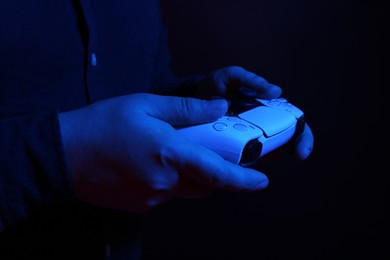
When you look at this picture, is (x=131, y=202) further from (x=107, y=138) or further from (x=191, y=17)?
(x=191, y=17)

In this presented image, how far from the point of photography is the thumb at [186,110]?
382mm

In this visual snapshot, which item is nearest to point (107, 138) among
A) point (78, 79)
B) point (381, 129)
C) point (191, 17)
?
point (78, 79)

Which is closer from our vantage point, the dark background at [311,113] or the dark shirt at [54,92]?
the dark shirt at [54,92]

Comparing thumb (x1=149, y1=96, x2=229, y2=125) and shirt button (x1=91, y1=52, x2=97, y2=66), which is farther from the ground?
shirt button (x1=91, y1=52, x2=97, y2=66)

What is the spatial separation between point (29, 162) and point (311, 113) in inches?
33.4

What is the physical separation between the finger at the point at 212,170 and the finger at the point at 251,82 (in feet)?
0.75

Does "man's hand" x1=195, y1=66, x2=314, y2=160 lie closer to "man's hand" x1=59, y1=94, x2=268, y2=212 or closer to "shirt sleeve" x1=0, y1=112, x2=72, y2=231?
"man's hand" x1=59, y1=94, x2=268, y2=212

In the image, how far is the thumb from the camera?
0.38m

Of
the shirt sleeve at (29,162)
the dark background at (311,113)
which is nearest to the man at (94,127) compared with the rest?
the shirt sleeve at (29,162)

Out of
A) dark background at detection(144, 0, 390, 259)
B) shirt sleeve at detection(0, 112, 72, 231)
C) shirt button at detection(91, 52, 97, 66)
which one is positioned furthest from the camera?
dark background at detection(144, 0, 390, 259)

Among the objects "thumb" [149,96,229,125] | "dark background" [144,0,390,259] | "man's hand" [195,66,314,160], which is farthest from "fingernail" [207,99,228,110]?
"dark background" [144,0,390,259]

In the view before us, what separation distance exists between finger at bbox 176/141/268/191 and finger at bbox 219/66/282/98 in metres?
0.23

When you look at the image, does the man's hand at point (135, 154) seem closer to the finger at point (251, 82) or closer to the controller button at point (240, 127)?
the controller button at point (240, 127)

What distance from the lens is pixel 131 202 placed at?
0.39 meters
